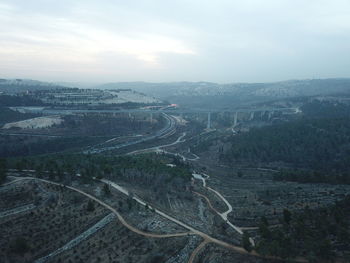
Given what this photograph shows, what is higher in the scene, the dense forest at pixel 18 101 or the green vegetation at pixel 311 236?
the dense forest at pixel 18 101

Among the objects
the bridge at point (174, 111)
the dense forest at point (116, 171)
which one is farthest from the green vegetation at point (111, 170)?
the bridge at point (174, 111)

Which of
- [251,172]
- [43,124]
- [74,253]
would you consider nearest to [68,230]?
[74,253]

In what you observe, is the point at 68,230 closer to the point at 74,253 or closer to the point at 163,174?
the point at 74,253

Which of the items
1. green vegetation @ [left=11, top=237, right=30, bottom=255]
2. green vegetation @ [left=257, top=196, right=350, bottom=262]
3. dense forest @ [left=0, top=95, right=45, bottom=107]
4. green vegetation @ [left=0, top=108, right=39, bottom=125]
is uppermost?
dense forest @ [left=0, top=95, right=45, bottom=107]

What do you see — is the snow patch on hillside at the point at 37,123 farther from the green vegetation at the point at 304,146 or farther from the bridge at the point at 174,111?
the green vegetation at the point at 304,146

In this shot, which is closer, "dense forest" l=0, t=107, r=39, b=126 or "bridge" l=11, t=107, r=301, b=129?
"dense forest" l=0, t=107, r=39, b=126

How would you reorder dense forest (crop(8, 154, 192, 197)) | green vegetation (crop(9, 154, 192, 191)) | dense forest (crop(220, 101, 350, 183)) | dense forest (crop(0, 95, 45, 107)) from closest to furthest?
dense forest (crop(8, 154, 192, 197))
green vegetation (crop(9, 154, 192, 191))
dense forest (crop(220, 101, 350, 183))
dense forest (crop(0, 95, 45, 107))

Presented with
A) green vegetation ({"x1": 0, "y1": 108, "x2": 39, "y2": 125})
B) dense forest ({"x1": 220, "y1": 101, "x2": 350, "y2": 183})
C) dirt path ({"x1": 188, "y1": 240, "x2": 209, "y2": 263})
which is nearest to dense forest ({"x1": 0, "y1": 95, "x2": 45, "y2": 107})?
green vegetation ({"x1": 0, "y1": 108, "x2": 39, "y2": 125})

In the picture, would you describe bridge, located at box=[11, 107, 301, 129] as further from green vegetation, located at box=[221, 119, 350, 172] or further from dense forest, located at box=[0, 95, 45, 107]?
green vegetation, located at box=[221, 119, 350, 172]
